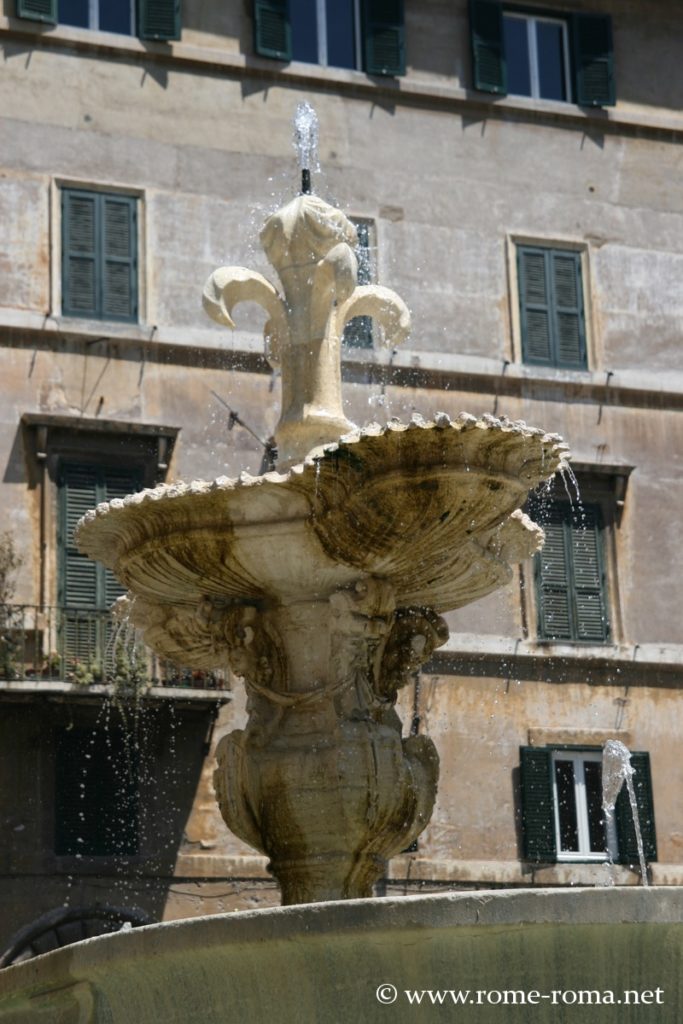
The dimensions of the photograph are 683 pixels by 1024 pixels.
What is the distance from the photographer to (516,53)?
26.4 m

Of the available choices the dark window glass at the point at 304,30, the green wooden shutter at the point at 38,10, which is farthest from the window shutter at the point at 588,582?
the green wooden shutter at the point at 38,10

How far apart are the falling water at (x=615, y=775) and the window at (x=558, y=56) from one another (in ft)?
23.7

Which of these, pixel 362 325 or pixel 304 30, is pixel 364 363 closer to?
pixel 362 325

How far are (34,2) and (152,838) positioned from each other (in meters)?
8.38

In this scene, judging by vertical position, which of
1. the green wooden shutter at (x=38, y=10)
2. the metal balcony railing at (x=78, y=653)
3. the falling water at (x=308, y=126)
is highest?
the green wooden shutter at (x=38, y=10)

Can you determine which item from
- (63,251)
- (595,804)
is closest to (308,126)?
(63,251)

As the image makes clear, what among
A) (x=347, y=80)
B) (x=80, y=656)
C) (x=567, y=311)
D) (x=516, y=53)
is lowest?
(x=80, y=656)

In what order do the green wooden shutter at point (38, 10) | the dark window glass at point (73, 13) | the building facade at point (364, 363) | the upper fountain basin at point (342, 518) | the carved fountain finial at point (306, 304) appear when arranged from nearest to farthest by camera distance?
the upper fountain basin at point (342, 518), the carved fountain finial at point (306, 304), the building facade at point (364, 363), the green wooden shutter at point (38, 10), the dark window glass at point (73, 13)

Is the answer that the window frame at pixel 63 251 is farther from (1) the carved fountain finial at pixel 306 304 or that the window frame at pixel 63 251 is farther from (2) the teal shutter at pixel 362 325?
(1) the carved fountain finial at pixel 306 304

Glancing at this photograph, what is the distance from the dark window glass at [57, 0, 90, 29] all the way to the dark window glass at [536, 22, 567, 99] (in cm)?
506

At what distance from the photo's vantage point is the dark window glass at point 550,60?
86.7ft

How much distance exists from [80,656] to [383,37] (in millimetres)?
7749

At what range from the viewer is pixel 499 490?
12570 mm

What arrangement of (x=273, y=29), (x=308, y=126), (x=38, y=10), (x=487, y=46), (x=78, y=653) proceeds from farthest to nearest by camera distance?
(x=487, y=46), (x=273, y=29), (x=38, y=10), (x=308, y=126), (x=78, y=653)
